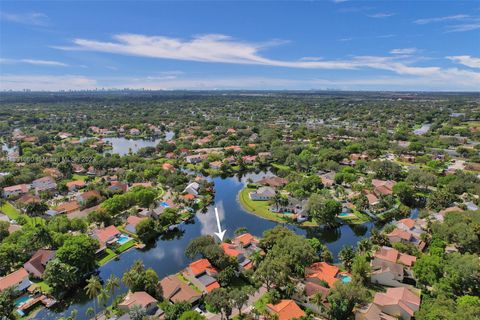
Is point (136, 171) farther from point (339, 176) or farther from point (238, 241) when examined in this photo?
point (339, 176)

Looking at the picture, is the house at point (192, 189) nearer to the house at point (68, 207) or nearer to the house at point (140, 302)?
the house at point (68, 207)

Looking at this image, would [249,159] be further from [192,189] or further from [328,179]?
[192,189]

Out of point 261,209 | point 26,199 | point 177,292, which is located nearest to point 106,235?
point 177,292

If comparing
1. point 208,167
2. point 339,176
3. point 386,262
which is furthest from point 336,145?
point 386,262

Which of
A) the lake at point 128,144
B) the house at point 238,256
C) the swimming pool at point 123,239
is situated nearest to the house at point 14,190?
the swimming pool at point 123,239

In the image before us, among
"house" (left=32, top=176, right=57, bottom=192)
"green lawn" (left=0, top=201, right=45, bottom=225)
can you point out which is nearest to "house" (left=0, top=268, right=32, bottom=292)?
"green lawn" (left=0, top=201, right=45, bottom=225)
